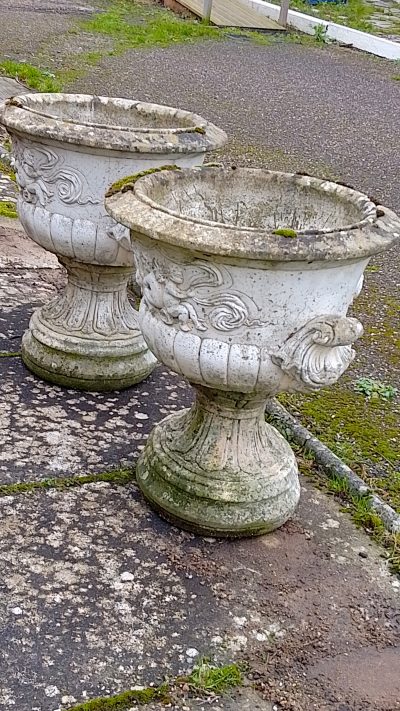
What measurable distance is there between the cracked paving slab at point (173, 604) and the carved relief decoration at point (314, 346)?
23.7 inches

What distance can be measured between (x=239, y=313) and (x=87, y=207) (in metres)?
1.06

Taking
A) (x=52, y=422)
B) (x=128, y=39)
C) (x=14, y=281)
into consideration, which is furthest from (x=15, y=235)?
(x=128, y=39)

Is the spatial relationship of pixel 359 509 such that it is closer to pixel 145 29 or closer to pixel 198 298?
pixel 198 298

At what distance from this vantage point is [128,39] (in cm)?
1249

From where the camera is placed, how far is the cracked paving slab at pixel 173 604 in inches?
89.7

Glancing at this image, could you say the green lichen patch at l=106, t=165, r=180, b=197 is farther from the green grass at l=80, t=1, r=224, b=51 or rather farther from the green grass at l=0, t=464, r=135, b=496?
the green grass at l=80, t=1, r=224, b=51

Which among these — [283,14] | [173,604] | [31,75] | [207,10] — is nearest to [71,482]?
[173,604]

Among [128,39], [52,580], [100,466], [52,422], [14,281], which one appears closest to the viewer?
[52,580]

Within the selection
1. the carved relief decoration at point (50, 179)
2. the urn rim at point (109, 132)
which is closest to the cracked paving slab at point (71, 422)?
the carved relief decoration at point (50, 179)

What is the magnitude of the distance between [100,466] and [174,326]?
71 cm

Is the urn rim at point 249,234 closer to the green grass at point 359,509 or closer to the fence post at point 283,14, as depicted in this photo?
the green grass at point 359,509

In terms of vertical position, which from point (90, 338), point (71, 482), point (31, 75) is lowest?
point (31, 75)

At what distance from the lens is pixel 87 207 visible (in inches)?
131

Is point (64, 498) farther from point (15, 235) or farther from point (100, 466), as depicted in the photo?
point (15, 235)
